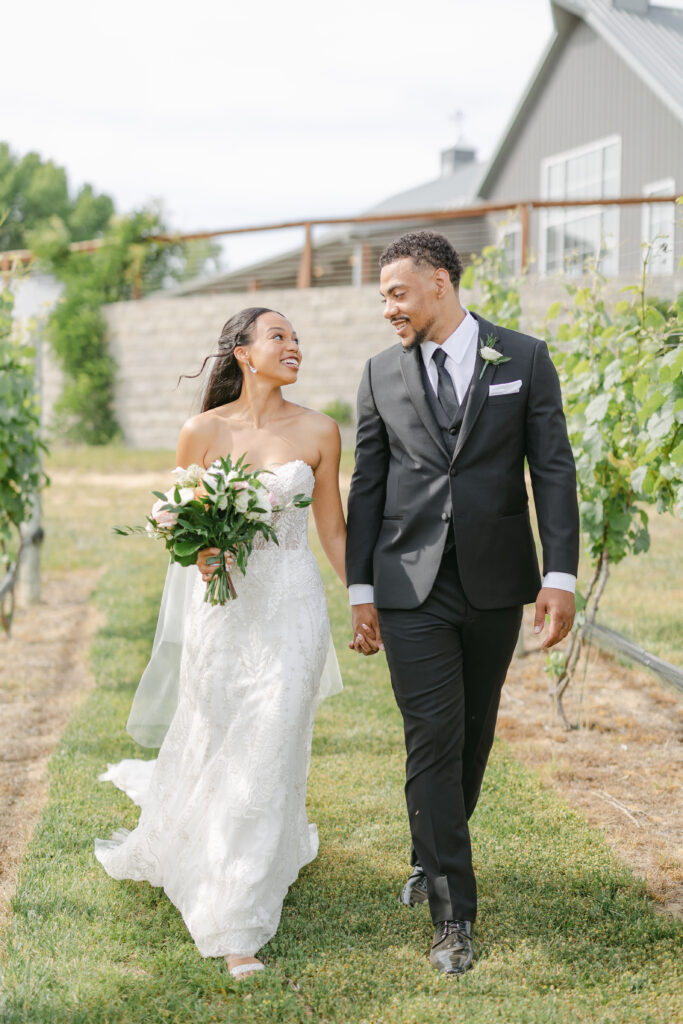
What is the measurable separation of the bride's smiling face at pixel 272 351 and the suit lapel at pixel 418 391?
477 mm

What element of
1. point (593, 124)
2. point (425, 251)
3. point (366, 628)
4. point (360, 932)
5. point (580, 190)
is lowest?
point (360, 932)

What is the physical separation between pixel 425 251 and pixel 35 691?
4.25 meters

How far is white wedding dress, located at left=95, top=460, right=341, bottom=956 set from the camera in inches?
133

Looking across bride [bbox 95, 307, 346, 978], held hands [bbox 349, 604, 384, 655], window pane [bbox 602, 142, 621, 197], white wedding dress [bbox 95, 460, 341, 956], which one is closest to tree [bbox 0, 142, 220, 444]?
window pane [bbox 602, 142, 621, 197]

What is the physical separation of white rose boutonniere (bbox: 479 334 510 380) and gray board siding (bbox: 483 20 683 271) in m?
13.2

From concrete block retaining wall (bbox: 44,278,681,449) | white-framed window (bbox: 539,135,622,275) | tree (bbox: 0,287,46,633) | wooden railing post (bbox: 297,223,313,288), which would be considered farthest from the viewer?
white-framed window (bbox: 539,135,622,275)

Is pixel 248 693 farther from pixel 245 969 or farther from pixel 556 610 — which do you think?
pixel 556 610

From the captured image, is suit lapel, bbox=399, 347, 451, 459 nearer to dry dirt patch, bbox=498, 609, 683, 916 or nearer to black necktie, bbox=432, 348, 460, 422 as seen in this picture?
black necktie, bbox=432, 348, 460, 422

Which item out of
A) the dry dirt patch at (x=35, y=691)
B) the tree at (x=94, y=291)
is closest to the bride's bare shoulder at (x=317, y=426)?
the dry dirt patch at (x=35, y=691)

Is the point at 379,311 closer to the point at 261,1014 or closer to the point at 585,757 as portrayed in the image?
the point at 585,757

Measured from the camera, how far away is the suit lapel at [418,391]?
335 cm

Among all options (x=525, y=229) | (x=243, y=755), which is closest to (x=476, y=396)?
(x=243, y=755)

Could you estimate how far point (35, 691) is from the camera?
643 centimetres

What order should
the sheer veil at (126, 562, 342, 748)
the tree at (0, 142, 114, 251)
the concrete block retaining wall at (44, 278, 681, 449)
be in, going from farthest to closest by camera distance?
the tree at (0, 142, 114, 251), the concrete block retaining wall at (44, 278, 681, 449), the sheer veil at (126, 562, 342, 748)
